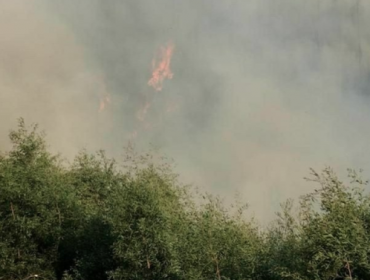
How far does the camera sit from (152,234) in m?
34.6

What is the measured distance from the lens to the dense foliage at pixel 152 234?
2327 centimetres

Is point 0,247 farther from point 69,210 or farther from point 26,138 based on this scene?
point 26,138

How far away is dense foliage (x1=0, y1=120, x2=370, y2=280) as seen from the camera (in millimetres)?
23266

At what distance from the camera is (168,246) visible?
34.2 m

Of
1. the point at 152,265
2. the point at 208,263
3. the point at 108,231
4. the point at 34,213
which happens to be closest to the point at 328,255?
the point at 208,263

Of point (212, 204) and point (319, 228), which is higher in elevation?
point (212, 204)

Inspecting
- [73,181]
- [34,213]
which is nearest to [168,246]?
[34,213]

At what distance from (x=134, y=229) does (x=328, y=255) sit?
16346 millimetres

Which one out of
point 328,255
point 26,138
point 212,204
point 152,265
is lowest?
point 328,255

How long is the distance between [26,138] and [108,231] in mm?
15577

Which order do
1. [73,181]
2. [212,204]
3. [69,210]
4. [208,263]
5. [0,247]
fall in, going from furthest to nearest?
[73,181], [69,210], [0,247], [212,204], [208,263]

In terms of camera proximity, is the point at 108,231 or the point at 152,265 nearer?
the point at 152,265

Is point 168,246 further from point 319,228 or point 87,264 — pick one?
point 319,228

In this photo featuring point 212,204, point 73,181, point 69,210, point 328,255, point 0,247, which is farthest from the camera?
point 73,181
